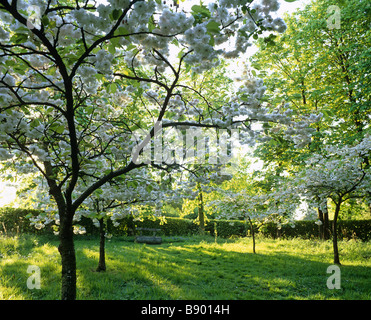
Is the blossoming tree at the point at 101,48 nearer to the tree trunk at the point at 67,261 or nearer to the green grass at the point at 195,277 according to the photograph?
the tree trunk at the point at 67,261

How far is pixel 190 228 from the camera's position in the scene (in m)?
18.6

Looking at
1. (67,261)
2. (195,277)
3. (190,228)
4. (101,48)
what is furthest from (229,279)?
(190,228)

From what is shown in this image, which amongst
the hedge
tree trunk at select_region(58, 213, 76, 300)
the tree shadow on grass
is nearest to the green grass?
the tree shadow on grass

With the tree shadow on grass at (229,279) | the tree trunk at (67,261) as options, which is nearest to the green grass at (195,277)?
the tree shadow on grass at (229,279)

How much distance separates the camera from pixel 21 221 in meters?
12.7

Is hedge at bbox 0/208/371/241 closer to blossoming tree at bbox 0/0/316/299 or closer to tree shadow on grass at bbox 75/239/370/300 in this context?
tree shadow on grass at bbox 75/239/370/300

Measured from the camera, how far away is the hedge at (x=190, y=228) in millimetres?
12584

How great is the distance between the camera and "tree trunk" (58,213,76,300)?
2.86 m

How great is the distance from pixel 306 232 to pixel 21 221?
17221mm

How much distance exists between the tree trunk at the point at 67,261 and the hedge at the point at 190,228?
7.57 m

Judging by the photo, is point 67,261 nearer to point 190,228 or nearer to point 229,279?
point 229,279

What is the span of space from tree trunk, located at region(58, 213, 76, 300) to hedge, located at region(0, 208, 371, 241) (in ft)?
24.8
